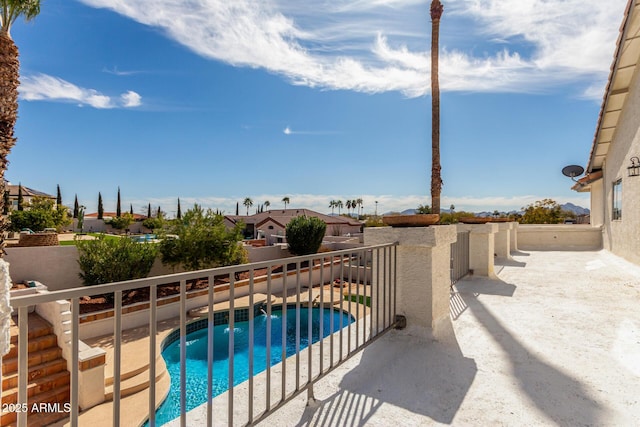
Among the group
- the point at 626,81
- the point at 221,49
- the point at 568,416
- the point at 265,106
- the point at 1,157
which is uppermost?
the point at 265,106

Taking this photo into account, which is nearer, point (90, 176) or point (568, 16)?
point (568, 16)

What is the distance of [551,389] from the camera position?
7.54 feet

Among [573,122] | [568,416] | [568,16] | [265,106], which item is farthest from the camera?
[265,106]

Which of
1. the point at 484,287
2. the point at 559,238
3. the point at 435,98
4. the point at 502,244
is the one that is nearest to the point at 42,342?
the point at 484,287

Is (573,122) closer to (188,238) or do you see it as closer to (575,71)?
(575,71)

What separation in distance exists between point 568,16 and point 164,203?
72.0 m

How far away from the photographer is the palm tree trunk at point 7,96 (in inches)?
313

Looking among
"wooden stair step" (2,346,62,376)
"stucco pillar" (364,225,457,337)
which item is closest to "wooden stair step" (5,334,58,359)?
"wooden stair step" (2,346,62,376)

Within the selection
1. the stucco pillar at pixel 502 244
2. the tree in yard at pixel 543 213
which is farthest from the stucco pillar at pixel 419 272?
the tree in yard at pixel 543 213

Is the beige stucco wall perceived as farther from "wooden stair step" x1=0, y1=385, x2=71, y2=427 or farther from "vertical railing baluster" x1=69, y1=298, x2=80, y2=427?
"vertical railing baluster" x1=69, y1=298, x2=80, y2=427

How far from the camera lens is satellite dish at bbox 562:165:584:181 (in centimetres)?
1409

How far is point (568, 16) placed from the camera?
7.38 m

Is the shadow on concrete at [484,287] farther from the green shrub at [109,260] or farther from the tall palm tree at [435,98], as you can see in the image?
the green shrub at [109,260]

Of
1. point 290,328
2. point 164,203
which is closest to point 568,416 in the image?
point 290,328
